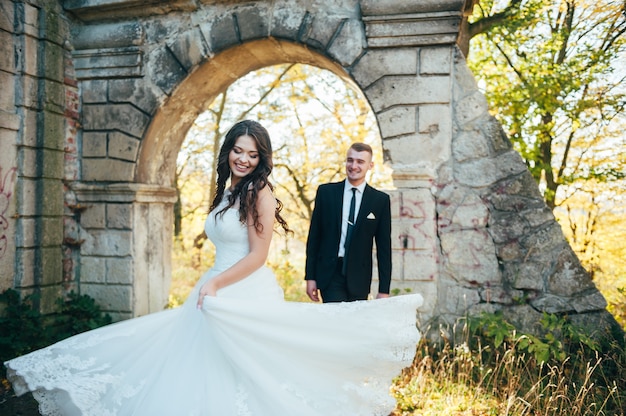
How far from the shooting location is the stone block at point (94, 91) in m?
5.23

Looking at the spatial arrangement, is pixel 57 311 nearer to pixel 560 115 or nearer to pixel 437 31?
pixel 437 31

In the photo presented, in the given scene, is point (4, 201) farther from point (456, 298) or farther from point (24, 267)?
point (456, 298)

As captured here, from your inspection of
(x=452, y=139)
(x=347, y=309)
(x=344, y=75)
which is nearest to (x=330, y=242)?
(x=347, y=309)

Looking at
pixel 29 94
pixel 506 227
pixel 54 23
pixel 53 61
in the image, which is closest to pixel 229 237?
pixel 506 227

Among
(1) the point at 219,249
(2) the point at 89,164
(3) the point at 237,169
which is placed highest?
(2) the point at 89,164

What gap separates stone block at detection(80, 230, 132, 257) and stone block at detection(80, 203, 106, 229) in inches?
2.6

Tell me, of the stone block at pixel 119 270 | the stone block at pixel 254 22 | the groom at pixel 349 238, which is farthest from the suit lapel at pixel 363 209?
the stone block at pixel 119 270

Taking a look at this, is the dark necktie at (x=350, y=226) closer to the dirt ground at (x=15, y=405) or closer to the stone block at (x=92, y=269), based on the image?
the dirt ground at (x=15, y=405)

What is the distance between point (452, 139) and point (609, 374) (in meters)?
2.32

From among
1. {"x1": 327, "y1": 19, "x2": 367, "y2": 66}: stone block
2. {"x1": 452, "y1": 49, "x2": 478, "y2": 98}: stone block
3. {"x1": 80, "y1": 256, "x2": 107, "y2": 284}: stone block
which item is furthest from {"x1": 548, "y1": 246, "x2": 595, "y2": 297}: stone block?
{"x1": 80, "y1": 256, "x2": 107, "y2": 284}: stone block

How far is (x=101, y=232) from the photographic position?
5.24 metres

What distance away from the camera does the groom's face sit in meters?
3.35

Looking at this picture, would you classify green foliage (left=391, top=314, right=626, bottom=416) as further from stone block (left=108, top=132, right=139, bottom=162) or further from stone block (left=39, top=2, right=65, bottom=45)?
stone block (left=39, top=2, right=65, bottom=45)

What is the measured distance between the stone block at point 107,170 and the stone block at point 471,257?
130 inches
